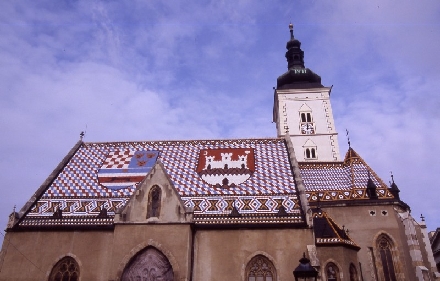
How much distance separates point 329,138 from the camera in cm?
4041

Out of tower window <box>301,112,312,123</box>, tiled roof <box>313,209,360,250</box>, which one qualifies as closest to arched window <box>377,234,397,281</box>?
tiled roof <box>313,209,360,250</box>

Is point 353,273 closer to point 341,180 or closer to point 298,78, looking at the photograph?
point 341,180

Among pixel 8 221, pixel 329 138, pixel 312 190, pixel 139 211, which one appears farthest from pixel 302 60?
pixel 8 221

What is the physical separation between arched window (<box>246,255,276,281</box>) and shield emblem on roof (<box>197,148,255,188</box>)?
5.10m

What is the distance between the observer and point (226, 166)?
24938 millimetres

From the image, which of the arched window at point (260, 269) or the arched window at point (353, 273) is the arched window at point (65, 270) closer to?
the arched window at point (260, 269)

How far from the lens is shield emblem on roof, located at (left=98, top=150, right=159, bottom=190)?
24016 mm

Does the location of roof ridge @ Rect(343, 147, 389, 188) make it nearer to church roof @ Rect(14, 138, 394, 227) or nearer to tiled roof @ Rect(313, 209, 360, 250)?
church roof @ Rect(14, 138, 394, 227)

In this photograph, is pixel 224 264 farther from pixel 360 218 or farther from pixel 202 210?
pixel 360 218

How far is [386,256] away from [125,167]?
1747cm

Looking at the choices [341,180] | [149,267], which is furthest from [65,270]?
[341,180]

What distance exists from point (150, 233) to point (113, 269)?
2.33 metres

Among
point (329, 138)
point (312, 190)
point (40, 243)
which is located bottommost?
point (40, 243)

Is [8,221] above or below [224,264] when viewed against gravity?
above
